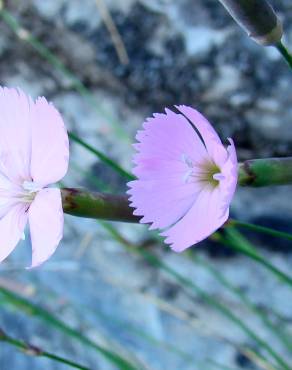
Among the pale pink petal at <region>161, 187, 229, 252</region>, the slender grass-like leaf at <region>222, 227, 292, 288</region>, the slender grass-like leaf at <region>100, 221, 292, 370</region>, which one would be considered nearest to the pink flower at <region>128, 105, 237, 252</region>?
the pale pink petal at <region>161, 187, 229, 252</region>

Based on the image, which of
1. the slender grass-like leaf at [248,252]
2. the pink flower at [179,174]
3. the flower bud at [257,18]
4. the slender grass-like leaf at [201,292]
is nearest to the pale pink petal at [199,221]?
the pink flower at [179,174]

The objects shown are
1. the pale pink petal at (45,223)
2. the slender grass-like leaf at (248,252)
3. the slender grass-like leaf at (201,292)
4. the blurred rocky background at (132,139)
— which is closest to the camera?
the pale pink petal at (45,223)

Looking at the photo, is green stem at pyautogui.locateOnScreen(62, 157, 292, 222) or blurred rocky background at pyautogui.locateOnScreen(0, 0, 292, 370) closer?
green stem at pyautogui.locateOnScreen(62, 157, 292, 222)

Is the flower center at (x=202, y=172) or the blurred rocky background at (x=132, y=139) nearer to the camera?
the flower center at (x=202, y=172)

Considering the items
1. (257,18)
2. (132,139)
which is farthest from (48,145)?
(132,139)

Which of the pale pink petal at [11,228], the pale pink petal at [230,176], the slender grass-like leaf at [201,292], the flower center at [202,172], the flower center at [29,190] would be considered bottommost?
the slender grass-like leaf at [201,292]

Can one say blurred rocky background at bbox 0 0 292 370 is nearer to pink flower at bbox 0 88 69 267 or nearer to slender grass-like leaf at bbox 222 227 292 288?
slender grass-like leaf at bbox 222 227 292 288

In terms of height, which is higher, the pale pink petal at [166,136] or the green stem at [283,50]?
the green stem at [283,50]

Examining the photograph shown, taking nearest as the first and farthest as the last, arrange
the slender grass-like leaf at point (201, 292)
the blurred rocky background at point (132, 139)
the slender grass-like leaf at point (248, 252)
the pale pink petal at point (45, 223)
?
the pale pink petal at point (45, 223) → the slender grass-like leaf at point (248, 252) → the slender grass-like leaf at point (201, 292) → the blurred rocky background at point (132, 139)

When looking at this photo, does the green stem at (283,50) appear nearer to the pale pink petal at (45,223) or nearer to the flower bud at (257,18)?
the flower bud at (257,18)

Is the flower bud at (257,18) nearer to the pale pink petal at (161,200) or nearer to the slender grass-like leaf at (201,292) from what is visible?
the pale pink petal at (161,200)
